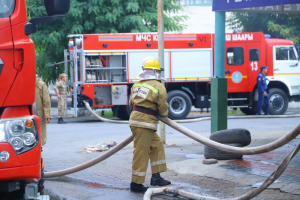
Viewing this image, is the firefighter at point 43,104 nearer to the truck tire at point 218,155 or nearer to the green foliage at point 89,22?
the truck tire at point 218,155

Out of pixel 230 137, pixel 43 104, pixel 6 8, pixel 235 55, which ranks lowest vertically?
pixel 230 137

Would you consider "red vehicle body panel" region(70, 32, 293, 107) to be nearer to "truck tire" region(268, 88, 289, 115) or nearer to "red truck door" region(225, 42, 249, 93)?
"red truck door" region(225, 42, 249, 93)

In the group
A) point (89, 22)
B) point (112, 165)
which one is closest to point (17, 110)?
point (112, 165)

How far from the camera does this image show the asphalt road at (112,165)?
5.38 metres

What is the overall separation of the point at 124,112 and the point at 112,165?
26.6 ft

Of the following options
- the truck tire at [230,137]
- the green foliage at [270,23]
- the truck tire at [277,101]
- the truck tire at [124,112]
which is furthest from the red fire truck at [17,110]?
the green foliage at [270,23]

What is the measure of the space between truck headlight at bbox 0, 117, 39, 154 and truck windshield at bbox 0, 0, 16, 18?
0.88 m

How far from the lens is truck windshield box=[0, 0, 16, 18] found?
3495mm

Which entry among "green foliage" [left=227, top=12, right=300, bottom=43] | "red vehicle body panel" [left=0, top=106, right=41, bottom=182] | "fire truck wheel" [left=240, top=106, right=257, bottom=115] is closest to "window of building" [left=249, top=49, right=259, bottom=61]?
"fire truck wheel" [left=240, top=106, right=257, bottom=115]

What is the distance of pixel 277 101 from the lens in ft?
Result: 52.9

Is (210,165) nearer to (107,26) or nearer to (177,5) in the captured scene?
(107,26)

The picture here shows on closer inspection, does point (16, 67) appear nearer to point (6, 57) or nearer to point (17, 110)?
point (6, 57)

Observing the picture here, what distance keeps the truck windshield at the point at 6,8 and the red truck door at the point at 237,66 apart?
13072 millimetres

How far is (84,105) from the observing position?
1485 centimetres
